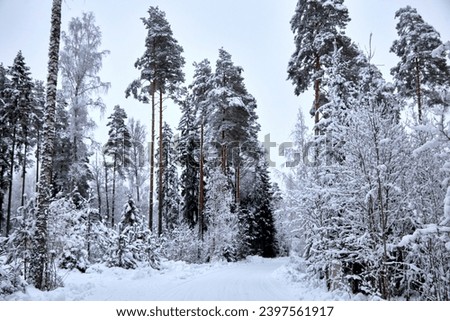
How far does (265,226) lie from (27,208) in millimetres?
22726

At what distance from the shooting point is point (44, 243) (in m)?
6.85

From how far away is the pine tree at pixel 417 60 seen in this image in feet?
42.0

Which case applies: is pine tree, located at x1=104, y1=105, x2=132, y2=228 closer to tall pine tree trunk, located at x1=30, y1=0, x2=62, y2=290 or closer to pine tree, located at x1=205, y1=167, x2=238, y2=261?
pine tree, located at x1=205, y1=167, x2=238, y2=261

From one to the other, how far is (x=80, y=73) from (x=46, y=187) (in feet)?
28.7

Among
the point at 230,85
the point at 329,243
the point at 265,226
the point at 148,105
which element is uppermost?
the point at 230,85

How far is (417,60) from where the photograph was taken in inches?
524

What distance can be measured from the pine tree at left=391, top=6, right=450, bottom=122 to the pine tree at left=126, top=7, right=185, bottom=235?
11069mm

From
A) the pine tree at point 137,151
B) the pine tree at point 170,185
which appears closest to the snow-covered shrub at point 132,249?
the pine tree at point 137,151

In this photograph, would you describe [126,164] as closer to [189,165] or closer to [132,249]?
[189,165]

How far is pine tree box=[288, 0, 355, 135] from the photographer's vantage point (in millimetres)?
11367

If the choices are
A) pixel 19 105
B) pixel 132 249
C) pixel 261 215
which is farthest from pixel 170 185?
pixel 132 249
